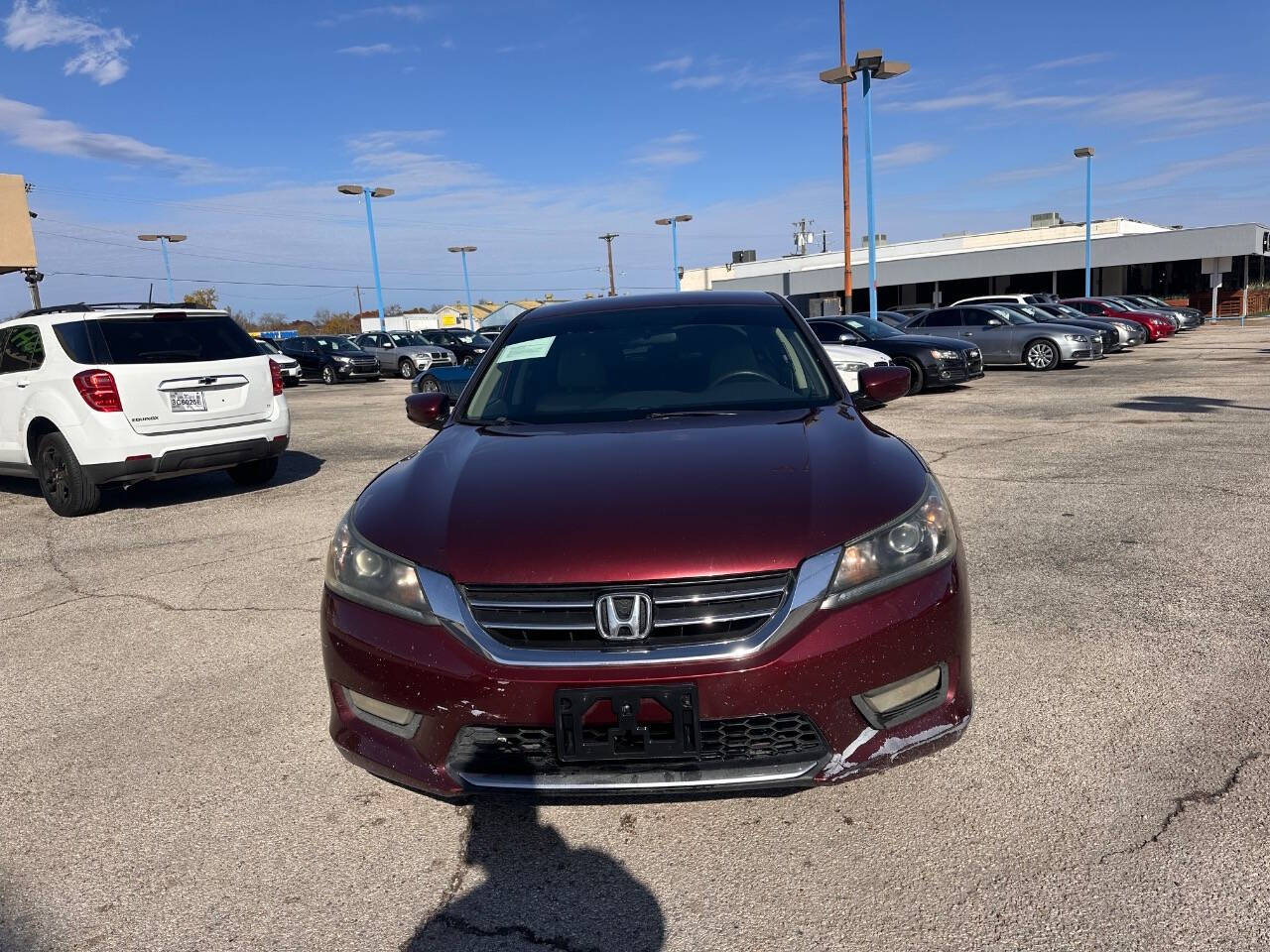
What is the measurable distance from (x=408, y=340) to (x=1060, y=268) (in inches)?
1332

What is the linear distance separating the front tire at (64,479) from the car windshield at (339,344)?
20464 mm

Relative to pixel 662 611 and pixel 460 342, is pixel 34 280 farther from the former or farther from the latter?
pixel 662 611

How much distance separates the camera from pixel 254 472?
8.85 meters

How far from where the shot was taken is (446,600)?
2451mm

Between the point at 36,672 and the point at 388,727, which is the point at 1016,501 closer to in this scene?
the point at 388,727

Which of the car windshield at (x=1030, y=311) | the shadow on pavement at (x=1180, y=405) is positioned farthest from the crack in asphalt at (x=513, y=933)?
the car windshield at (x=1030, y=311)

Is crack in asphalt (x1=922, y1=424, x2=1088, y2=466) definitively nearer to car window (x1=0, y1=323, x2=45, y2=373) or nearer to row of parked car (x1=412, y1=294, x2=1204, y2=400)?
row of parked car (x1=412, y1=294, x2=1204, y2=400)

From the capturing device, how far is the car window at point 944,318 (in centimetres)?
2038

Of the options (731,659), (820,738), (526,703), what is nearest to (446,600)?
(526,703)

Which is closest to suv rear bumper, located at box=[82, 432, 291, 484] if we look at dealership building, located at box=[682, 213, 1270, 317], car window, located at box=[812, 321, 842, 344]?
car window, located at box=[812, 321, 842, 344]

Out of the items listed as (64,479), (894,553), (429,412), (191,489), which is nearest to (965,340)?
(191,489)

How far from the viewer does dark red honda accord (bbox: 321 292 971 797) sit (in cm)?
231

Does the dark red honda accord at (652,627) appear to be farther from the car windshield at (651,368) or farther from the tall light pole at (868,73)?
the tall light pole at (868,73)

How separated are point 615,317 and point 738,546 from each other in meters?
2.18
